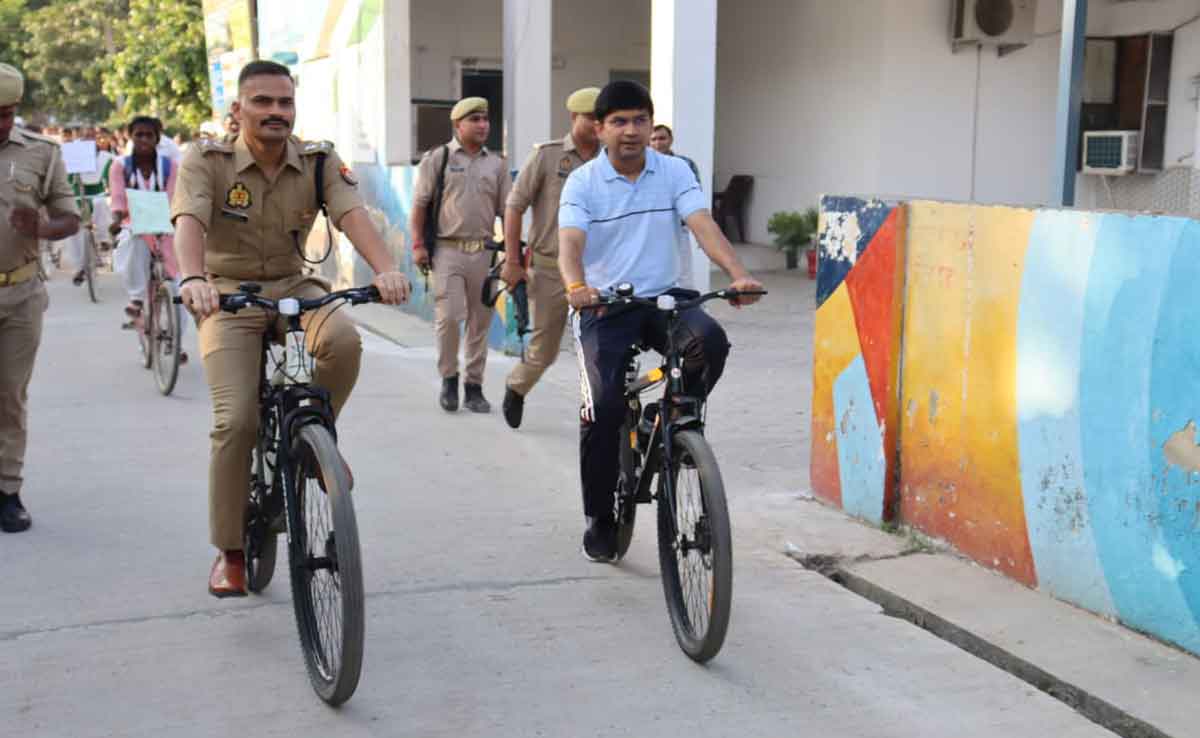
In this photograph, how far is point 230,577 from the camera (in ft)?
16.6

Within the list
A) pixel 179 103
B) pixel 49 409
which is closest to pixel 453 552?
pixel 49 409

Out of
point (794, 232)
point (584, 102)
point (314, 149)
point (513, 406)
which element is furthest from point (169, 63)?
point (314, 149)

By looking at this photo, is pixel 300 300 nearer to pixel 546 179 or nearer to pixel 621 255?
pixel 621 255

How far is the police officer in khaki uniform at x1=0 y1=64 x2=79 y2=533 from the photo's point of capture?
616cm

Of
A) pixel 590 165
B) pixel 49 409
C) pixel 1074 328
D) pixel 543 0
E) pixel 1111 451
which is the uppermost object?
pixel 543 0

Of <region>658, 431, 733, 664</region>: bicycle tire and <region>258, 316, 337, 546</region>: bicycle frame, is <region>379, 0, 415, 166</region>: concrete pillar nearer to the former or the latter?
<region>258, 316, 337, 546</region>: bicycle frame

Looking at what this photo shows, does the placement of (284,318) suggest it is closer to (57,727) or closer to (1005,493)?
(57,727)

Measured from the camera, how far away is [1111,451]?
475cm

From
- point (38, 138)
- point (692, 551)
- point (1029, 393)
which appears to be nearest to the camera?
point (692, 551)

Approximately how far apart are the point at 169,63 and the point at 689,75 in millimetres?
22502

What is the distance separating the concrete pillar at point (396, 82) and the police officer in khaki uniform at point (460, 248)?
6389 millimetres

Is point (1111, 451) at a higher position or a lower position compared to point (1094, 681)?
higher

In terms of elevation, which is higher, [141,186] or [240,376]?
[141,186]

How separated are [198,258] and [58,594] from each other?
1.56 metres
